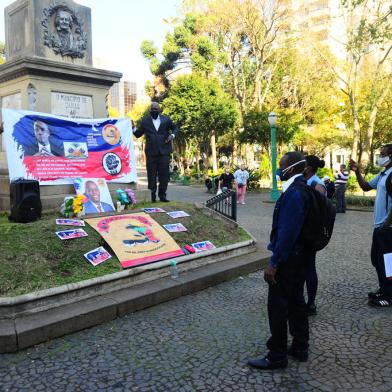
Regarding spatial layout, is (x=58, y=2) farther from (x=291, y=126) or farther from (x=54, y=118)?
(x=291, y=126)

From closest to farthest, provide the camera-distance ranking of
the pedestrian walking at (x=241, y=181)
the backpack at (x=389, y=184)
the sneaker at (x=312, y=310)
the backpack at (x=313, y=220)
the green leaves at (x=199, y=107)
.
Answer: the backpack at (x=313, y=220) → the sneaker at (x=312, y=310) → the backpack at (x=389, y=184) → the pedestrian walking at (x=241, y=181) → the green leaves at (x=199, y=107)

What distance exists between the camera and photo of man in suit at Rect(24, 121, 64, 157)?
22.6 ft

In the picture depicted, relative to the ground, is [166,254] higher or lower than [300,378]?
higher

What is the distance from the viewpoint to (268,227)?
11.5 m

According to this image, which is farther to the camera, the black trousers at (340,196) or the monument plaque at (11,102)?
the black trousers at (340,196)

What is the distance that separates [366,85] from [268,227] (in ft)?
80.3

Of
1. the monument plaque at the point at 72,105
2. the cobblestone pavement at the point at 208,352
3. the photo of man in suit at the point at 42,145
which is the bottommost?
the cobblestone pavement at the point at 208,352

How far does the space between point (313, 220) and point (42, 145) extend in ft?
16.5

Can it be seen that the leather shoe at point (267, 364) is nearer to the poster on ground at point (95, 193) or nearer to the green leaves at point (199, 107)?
the poster on ground at point (95, 193)

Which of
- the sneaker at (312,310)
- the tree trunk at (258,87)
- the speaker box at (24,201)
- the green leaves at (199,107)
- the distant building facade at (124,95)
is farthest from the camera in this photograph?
the distant building facade at (124,95)

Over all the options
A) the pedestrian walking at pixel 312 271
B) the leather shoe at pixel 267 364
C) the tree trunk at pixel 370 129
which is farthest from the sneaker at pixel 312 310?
the tree trunk at pixel 370 129

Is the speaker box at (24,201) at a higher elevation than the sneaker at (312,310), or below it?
higher

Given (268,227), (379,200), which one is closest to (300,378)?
(379,200)

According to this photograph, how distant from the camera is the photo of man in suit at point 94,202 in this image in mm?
6988
